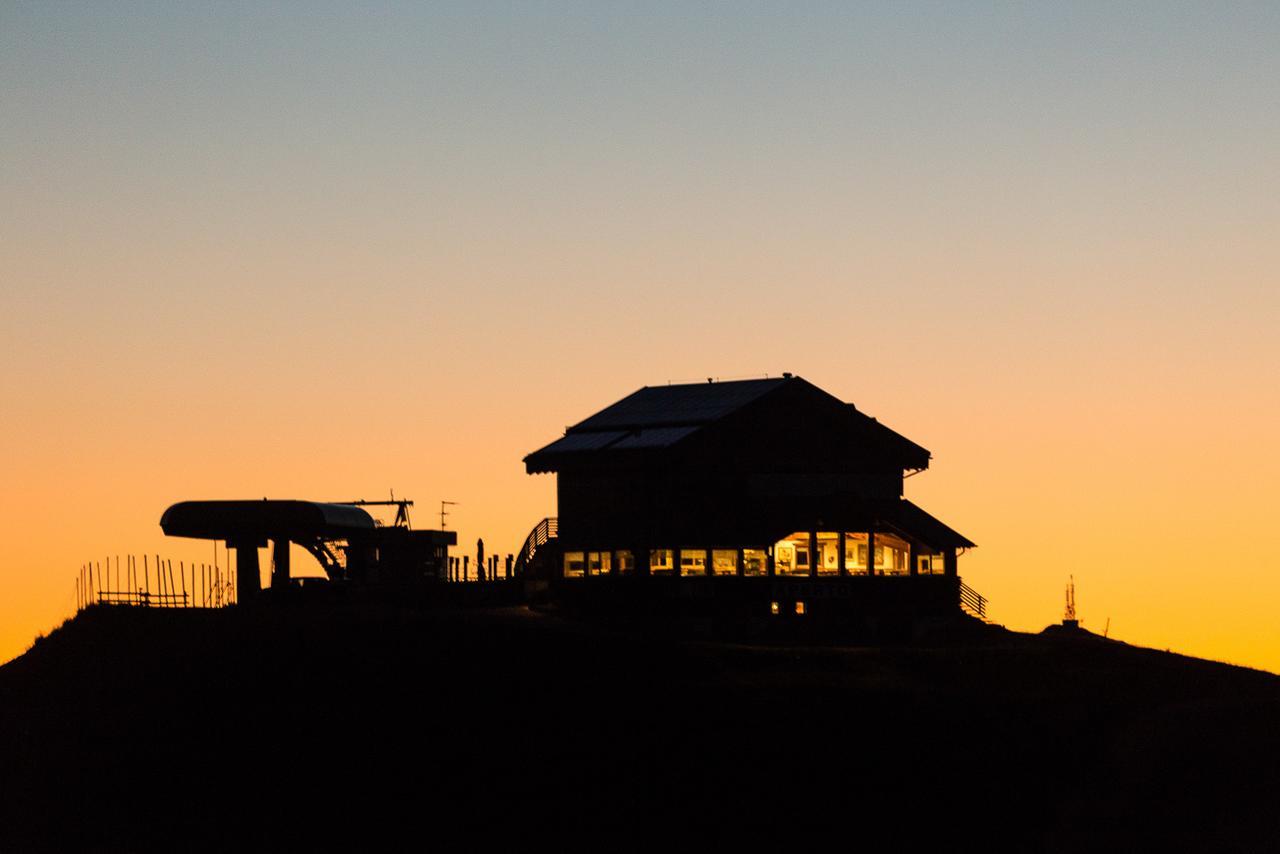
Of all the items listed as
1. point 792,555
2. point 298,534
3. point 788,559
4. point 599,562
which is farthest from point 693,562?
point 298,534

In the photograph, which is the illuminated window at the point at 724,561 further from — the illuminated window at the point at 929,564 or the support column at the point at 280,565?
the support column at the point at 280,565

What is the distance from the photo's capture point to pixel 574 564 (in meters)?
114

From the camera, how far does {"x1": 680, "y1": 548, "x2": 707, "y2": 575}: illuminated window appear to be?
109 meters

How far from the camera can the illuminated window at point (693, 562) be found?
10925 cm

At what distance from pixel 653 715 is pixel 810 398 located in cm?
3643

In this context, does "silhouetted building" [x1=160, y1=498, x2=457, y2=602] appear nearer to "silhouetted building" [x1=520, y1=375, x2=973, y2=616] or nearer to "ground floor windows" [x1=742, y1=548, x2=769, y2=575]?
"silhouetted building" [x1=520, y1=375, x2=973, y2=616]

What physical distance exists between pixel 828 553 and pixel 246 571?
28.5 metres

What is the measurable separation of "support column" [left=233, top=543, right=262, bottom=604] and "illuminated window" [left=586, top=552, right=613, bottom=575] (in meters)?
16.4

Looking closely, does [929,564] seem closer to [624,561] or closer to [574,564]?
[624,561]

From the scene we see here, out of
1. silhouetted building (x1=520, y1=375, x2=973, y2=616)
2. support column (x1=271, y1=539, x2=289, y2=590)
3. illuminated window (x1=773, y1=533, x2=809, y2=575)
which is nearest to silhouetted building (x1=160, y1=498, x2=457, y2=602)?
support column (x1=271, y1=539, x2=289, y2=590)

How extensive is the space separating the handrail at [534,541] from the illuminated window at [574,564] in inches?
120

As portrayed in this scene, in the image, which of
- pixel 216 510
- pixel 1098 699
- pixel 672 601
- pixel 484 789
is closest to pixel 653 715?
pixel 484 789

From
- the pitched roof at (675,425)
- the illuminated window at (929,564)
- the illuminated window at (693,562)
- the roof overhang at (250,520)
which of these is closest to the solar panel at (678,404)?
the pitched roof at (675,425)

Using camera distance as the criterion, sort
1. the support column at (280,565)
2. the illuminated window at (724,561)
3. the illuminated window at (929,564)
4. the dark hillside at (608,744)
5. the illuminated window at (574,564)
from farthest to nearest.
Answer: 1. the illuminated window at (574,564)
2. the illuminated window at (929,564)
3. the support column at (280,565)
4. the illuminated window at (724,561)
5. the dark hillside at (608,744)
